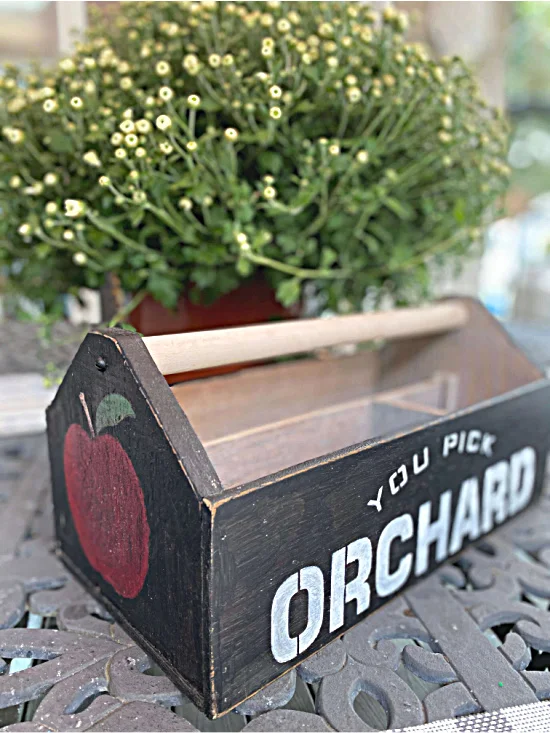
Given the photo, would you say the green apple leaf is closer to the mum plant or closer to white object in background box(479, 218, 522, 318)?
the mum plant

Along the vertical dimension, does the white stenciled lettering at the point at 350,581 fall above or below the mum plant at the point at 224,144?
below

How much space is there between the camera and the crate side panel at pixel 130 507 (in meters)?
0.38

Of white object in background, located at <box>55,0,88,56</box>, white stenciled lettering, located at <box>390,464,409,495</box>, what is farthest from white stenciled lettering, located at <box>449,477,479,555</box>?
white object in background, located at <box>55,0,88,56</box>

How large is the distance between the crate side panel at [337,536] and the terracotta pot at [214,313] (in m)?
0.31

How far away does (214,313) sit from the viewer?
740 millimetres

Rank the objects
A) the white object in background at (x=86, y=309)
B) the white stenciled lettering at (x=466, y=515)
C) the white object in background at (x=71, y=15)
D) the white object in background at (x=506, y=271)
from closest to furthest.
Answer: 1. the white stenciled lettering at (x=466, y=515)
2. the white object in background at (x=86, y=309)
3. the white object in background at (x=71, y=15)
4. the white object in background at (x=506, y=271)

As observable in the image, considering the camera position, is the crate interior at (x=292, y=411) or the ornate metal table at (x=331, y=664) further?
the crate interior at (x=292, y=411)

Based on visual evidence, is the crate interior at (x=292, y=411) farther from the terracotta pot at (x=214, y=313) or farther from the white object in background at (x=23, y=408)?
the white object in background at (x=23, y=408)

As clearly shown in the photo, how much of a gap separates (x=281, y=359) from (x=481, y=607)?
416 mm

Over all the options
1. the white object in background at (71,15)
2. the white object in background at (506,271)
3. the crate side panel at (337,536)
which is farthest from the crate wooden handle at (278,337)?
the white object in background at (506,271)

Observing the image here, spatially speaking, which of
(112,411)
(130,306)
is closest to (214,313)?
(130,306)

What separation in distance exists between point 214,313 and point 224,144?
0.77 ft

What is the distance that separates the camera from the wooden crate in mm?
372

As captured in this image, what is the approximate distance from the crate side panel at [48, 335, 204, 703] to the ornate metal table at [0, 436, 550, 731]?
3cm
